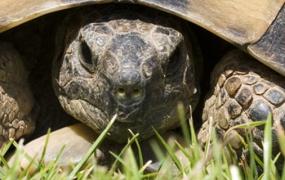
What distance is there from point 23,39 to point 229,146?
0.98 metres

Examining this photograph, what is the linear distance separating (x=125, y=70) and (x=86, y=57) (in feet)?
1.14

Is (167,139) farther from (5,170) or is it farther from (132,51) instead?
(5,170)

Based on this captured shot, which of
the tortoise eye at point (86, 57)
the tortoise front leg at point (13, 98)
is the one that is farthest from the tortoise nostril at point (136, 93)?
the tortoise front leg at point (13, 98)

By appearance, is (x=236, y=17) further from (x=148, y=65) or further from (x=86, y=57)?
(x=86, y=57)

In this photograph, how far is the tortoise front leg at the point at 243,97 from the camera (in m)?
3.17

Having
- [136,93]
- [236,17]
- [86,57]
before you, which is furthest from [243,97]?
[86,57]

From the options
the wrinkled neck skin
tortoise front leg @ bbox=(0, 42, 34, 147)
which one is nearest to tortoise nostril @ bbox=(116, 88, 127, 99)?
the wrinkled neck skin

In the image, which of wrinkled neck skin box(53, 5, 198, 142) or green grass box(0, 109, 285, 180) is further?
wrinkled neck skin box(53, 5, 198, 142)

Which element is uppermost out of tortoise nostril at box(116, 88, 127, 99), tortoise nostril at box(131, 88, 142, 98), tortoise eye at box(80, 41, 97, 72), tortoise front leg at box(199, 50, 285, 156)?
tortoise eye at box(80, 41, 97, 72)

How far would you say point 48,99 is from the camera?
372cm

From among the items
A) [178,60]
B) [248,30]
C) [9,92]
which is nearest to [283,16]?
[248,30]

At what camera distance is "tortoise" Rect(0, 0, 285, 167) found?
3105 millimetres

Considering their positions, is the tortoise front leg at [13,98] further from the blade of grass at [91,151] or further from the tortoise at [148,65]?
the blade of grass at [91,151]

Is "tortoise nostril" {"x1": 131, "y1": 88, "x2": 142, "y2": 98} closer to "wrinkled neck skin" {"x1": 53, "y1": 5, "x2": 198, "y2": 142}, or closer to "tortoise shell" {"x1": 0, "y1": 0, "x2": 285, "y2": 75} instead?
"wrinkled neck skin" {"x1": 53, "y1": 5, "x2": 198, "y2": 142}
